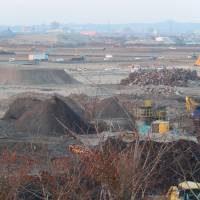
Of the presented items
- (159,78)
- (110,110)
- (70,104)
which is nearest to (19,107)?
(70,104)

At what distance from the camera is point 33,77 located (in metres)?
47.6

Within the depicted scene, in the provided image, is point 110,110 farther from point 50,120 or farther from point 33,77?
point 33,77

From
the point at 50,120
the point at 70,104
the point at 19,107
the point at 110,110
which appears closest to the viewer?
the point at 50,120

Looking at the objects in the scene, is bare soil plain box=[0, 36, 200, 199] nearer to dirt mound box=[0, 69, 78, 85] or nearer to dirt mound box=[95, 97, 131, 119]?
dirt mound box=[0, 69, 78, 85]

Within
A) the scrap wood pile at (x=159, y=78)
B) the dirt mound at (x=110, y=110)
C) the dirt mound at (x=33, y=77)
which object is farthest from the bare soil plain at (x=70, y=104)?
the scrap wood pile at (x=159, y=78)

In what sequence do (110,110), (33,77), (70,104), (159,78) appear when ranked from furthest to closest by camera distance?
1. (33,77)
2. (159,78)
3. (70,104)
4. (110,110)

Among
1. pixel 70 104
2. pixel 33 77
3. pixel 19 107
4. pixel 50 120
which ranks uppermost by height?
pixel 50 120

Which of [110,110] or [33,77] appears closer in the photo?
[110,110]

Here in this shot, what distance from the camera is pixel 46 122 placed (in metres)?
23.8

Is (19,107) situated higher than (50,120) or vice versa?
(50,120)

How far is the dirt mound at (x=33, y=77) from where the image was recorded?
47.0 metres

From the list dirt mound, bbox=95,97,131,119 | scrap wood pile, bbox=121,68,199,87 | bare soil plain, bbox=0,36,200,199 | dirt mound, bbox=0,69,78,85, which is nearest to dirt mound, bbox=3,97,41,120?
bare soil plain, bbox=0,36,200,199

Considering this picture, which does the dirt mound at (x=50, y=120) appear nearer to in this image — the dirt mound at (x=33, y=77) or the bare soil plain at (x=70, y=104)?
the bare soil plain at (x=70, y=104)

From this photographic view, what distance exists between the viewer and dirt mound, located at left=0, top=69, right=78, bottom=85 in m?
47.0
